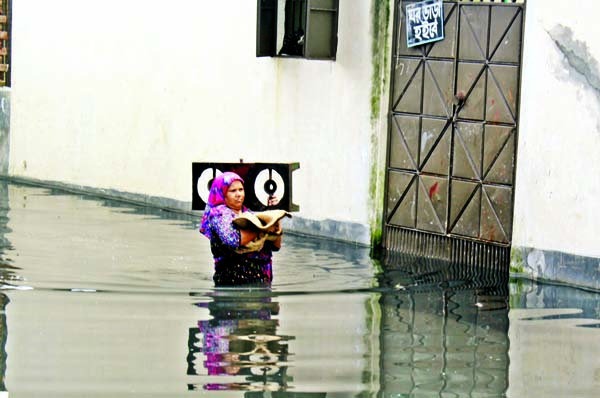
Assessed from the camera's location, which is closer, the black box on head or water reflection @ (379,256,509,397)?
water reflection @ (379,256,509,397)

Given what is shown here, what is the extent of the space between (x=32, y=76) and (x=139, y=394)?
555 inches

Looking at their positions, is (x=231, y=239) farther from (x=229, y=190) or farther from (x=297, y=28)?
(x=297, y=28)

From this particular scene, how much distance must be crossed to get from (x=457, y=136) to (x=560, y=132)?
5.38 ft

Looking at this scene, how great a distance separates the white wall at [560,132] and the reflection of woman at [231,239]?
2758 mm

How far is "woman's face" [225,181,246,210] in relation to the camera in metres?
11.4

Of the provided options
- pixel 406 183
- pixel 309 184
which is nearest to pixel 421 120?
pixel 406 183

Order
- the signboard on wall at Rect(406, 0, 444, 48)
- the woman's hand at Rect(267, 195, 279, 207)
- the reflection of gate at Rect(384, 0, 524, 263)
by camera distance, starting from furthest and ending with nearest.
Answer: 1. the signboard on wall at Rect(406, 0, 444, 48)
2. the reflection of gate at Rect(384, 0, 524, 263)
3. the woman's hand at Rect(267, 195, 279, 207)

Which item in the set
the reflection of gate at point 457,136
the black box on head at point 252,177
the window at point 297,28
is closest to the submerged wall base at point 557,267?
the reflection of gate at point 457,136

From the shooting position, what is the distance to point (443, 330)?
1019 centimetres

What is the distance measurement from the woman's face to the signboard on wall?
3807mm

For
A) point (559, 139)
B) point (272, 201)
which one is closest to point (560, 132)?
point (559, 139)

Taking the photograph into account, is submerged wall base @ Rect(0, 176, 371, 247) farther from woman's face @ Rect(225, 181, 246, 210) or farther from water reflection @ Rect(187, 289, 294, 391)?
woman's face @ Rect(225, 181, 246, 210)

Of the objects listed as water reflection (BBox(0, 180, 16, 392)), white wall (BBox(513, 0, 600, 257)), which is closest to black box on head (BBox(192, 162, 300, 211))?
water reflection (BBox(0, 180, 16, 392))

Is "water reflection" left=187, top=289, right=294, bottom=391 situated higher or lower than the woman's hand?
lower
